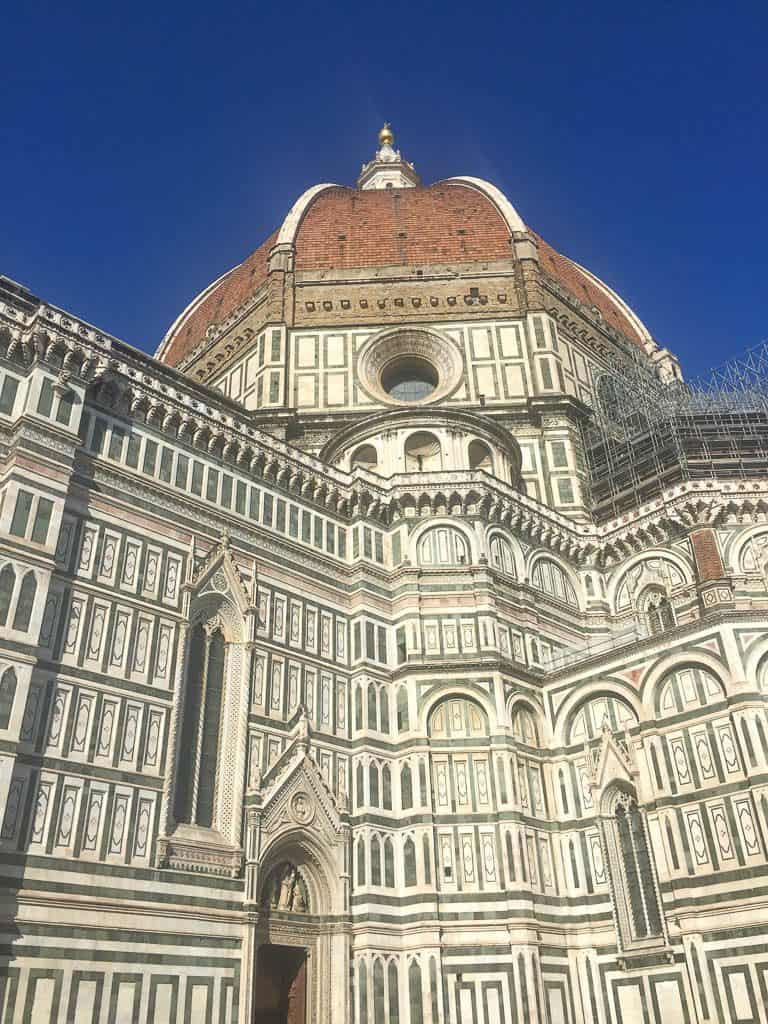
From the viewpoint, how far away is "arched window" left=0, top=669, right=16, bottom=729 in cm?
1741

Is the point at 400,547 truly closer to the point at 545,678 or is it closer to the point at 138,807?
the point at 545,678

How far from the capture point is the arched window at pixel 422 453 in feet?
102

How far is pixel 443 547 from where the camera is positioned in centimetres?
2794

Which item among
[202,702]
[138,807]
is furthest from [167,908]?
[202,702]

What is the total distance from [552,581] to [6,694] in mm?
17835

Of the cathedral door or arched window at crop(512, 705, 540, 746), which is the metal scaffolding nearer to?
arched window at crop(512, 705, 540, 746)

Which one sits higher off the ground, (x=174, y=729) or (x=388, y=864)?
(x=174, y=729)

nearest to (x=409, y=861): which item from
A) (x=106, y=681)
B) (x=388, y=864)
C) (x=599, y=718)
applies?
(x=388, y=864)

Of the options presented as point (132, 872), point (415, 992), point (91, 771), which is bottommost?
point (415, 992)

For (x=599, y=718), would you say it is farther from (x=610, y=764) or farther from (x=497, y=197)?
(x=497, y=197)

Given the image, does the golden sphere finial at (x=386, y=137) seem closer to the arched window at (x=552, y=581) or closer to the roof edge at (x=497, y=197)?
the roof edge at (x=497, y=197)

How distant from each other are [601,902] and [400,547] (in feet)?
36.9

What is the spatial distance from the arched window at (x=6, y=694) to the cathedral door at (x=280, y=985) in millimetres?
8074

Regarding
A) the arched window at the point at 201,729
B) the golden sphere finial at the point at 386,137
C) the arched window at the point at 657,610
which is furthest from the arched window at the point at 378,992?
the golden sphere finial at the point at 386,137
